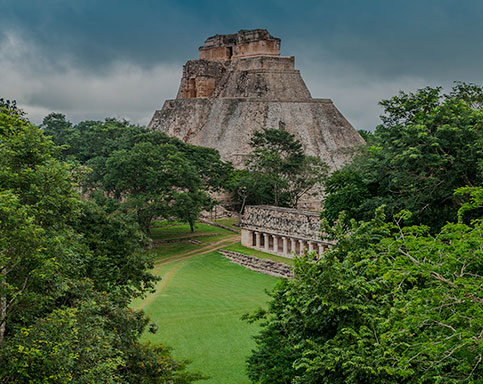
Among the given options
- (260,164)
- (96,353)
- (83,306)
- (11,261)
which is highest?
(260,164)

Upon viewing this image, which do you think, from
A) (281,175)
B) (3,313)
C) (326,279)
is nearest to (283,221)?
(281,175)

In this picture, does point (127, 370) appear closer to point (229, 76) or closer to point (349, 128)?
point (349, 128)

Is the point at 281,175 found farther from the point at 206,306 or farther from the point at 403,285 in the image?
the point at 403,285

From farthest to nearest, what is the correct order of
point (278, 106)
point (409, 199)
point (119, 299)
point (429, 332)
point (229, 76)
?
point (229, 76) → point (278, 106) → point (409, 199) → point (119, 299) → point (429, 332)

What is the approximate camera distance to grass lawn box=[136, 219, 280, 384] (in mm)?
18828

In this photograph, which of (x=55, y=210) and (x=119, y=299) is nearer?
(x=55, y=210)

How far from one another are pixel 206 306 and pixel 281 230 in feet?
37.0

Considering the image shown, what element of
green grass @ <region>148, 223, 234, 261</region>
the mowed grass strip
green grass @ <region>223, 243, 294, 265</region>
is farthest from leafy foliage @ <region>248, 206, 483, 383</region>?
green grass @ <region>148, 223, 234, 261</region>

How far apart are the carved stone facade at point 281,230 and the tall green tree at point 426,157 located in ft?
30.1

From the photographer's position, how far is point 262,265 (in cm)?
3234

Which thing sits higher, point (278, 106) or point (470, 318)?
point (278, 106)

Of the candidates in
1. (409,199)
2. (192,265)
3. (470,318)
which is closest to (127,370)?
(470,318)

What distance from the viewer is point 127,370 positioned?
13586 millimetres

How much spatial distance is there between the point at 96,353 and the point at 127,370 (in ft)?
10.3
